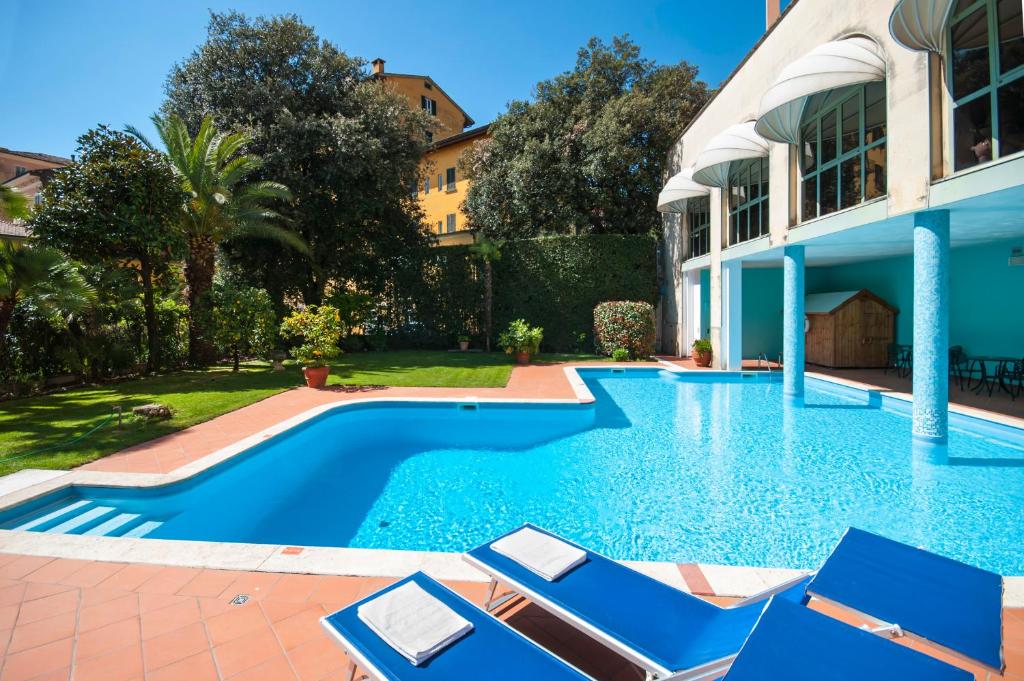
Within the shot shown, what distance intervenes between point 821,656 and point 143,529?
6.31 metres

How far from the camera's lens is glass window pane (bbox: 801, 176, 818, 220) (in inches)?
429

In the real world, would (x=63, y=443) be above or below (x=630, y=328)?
below

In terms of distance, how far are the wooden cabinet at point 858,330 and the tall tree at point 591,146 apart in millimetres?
8250

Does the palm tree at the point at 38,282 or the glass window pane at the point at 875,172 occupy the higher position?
the glass window pane at the point at 875,172

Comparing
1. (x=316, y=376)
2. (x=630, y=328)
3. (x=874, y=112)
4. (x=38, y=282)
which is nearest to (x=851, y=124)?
(x=874, y=112)

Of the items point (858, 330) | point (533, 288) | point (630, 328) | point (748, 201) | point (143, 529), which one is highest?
point (748, 201)

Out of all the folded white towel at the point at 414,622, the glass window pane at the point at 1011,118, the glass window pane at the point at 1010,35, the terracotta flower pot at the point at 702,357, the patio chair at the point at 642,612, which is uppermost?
the glass window pane at the point at 1010,35

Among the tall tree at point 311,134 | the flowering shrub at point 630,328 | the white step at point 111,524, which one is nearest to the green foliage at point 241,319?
the tall tree at point 311,134

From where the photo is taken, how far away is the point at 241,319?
45.0ft

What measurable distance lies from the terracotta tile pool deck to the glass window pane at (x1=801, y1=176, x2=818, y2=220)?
9.68 metres

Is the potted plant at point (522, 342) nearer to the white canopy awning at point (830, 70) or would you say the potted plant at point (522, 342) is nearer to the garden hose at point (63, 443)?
the white canopy awning at point (830, 70)

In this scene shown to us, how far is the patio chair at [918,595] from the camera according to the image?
7.33 ft

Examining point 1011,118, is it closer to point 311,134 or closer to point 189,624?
point 189,624

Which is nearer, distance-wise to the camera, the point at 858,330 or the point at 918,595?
the point at 918,595
